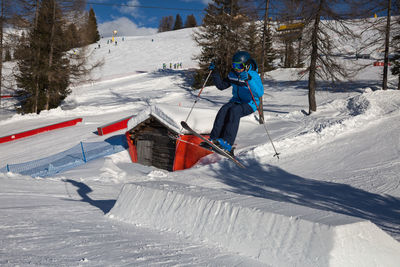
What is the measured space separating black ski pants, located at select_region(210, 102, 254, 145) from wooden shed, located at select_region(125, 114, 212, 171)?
504cm

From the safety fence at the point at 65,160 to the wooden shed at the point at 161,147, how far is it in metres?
1.32

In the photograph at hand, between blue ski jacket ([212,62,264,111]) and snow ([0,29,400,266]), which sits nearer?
snow ([0,29,400,266])

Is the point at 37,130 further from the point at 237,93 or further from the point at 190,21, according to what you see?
the point at 190,21

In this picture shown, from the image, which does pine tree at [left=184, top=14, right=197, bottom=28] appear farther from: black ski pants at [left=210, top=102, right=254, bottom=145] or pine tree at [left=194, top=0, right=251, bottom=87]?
black ski pants at [left=210, top=102, right=254, bottom=145]

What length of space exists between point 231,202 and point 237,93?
3.80 m

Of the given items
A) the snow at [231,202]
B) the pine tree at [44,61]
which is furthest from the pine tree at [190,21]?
the snow at [231,202]

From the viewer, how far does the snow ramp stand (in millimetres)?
2580

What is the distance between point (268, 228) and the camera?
2.96 m

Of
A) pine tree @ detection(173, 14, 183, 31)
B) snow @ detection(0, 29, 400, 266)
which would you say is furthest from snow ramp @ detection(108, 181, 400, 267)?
pine tree @ detection(173, 14, 183, 31)

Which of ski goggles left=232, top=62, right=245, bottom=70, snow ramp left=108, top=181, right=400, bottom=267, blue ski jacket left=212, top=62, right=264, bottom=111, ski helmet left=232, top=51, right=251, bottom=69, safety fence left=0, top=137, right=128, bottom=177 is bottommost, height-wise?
safety fence left=0, top=137, right=128, bottom=177

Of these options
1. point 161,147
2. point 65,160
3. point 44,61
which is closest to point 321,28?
point 161,147

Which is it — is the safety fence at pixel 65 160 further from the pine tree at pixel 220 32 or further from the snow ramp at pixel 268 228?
the pine tree at pixel 220 32

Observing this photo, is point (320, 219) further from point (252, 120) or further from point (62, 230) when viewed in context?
point (252, 120)

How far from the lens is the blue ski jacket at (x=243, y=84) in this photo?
21.5ft
